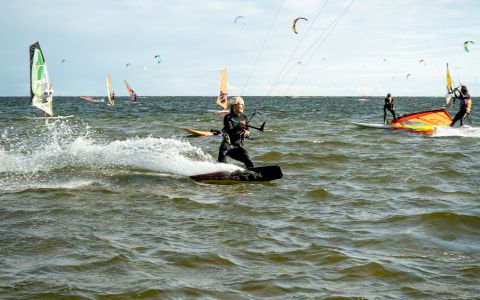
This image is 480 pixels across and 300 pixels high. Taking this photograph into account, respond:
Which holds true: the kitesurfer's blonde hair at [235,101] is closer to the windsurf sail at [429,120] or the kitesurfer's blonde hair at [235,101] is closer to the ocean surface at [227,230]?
the ocean surface at [227,230]

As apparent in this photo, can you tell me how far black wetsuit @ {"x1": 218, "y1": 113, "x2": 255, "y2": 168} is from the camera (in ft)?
31.5

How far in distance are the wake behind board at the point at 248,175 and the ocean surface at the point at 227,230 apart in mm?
193

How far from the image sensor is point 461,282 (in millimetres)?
4641

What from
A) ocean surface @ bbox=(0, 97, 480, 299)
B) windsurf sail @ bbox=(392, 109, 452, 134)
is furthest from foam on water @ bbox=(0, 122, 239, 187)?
windsurf sail @ bbox=(392, 109, 452, 134)

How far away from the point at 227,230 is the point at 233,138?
363 centimetres

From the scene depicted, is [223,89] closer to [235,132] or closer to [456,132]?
[456,132]

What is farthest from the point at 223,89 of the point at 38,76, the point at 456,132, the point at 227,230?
the point at 227,230

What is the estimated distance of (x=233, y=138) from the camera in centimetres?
973

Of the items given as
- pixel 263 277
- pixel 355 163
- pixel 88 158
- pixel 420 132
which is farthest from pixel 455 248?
pixel 420 132

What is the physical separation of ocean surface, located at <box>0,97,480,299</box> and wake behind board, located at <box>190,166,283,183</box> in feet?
0.63

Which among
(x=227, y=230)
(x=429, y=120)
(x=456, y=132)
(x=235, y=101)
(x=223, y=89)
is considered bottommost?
(x=227, y=230)

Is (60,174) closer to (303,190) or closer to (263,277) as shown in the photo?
(303,190)

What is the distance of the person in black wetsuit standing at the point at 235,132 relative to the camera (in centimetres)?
957

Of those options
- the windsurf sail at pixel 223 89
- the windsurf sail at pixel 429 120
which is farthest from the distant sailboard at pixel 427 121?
the windsurf sail at pixel 223 89
